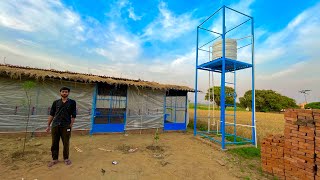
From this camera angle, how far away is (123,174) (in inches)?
175

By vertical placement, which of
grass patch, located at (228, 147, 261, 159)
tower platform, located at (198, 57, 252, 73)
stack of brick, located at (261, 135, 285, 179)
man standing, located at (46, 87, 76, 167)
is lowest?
grass patch, located at (228, 147, 261, 159)

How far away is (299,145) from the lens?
14.5 feet

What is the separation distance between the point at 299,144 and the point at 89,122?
8560mm

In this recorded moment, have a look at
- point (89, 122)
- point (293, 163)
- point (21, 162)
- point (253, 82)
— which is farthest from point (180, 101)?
point (21, 162)

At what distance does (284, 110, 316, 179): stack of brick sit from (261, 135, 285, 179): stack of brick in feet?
0.47

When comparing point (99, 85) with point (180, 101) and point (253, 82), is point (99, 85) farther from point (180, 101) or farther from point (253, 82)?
point (253, 82)

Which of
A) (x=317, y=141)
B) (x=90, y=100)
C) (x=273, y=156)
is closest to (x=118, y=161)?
(x=273, y=156)

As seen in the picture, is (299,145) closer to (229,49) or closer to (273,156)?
(273,156)

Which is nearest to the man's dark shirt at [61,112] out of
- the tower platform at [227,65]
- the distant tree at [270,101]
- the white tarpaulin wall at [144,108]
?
the white tarpaulin wall at [144,108]

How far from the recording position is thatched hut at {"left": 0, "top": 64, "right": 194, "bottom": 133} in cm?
750

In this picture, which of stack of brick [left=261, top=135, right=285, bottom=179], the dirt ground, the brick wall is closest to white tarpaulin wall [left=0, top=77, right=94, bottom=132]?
the dirt ground

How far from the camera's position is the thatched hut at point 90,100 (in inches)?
295

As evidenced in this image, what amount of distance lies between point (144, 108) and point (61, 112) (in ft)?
19.7

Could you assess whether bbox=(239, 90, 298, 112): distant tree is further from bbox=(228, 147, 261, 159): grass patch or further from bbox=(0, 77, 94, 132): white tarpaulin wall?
bbox=(0, 77, 94, 132): white tarpaulin wall
